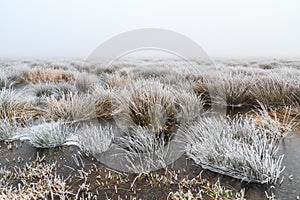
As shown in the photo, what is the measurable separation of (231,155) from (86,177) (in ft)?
5.00

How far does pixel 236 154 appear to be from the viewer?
224 centimetres

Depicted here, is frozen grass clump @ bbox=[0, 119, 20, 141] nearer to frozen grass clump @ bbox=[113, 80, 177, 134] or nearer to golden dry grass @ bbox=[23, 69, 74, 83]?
frozen grass clump @ bbox=[113, 80, 177, 134]

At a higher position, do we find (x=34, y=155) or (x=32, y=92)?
(x=32, y=92)

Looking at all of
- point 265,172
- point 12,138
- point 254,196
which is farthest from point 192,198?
point 12,138

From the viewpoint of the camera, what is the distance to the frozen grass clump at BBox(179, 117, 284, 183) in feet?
6.86

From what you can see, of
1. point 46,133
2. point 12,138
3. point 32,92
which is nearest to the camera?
point 46,133

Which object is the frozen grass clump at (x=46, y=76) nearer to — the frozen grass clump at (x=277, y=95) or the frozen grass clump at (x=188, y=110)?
the frozen grass clump at (x=188, y=110)

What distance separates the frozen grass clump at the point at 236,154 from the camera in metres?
2.09

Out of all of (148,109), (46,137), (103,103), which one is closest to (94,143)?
(46,137)

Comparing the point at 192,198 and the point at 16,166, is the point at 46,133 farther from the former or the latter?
the point at 192,198

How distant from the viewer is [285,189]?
195cm

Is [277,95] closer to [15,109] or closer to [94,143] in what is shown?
[94,143]

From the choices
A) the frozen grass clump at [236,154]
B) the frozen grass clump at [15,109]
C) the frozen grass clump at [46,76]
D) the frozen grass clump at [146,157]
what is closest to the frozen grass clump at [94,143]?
the frozen grass clump at [146,157]

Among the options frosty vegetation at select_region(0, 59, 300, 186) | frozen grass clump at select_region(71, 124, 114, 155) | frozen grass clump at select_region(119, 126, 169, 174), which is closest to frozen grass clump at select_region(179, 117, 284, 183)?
frosty vegetation at select_region(0, 59, 300, 186)
